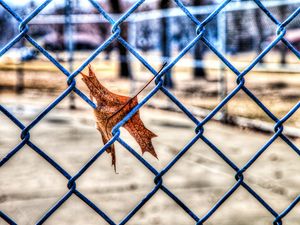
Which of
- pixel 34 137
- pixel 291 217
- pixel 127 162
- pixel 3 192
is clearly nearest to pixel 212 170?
pixel 127 162

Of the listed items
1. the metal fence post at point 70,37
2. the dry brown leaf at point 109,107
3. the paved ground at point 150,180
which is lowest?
the paved ground at point 150,180

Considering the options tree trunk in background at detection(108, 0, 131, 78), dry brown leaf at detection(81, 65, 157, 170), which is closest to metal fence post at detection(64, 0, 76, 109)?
tree trunk in background at detection(108, 0, 131, 78)

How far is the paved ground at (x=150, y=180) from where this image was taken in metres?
2.76

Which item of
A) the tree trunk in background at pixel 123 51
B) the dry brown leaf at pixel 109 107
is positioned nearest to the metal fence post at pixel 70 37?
the tree trunk in background at pixel 123 51

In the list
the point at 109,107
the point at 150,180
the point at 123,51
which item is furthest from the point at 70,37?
the point at 109,107

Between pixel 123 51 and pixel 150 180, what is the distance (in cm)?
566

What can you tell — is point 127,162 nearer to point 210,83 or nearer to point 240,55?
point 240,55

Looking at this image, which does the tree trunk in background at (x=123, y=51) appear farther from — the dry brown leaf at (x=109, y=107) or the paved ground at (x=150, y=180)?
the dry brown leaf at (x=109, y=107)

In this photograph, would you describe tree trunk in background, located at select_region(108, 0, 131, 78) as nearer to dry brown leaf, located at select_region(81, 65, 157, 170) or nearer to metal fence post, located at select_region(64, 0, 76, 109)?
metal fence post, located at select_region(64, 0, 76, 109)

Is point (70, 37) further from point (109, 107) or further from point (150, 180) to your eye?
point (109, 107)

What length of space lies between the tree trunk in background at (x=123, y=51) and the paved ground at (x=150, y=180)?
3.25 metres

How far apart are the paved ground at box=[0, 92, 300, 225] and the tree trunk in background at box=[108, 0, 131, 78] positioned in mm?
3251

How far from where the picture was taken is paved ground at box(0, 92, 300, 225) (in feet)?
9.06

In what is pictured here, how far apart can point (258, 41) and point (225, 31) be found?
0.47 meters
